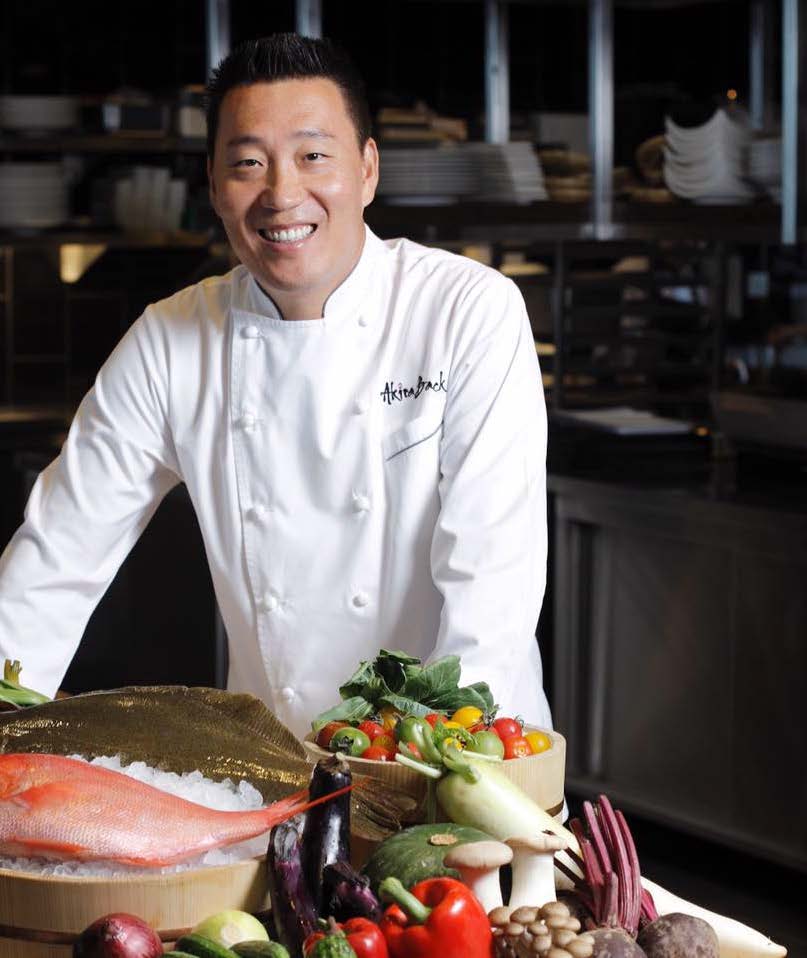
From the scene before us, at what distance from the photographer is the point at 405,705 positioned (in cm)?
142

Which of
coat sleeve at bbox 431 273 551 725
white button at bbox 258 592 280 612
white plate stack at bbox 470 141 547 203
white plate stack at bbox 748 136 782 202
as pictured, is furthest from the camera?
white plate stack at bbox 470 141 547 203

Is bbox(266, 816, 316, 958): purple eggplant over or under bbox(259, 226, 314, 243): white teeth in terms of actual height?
under

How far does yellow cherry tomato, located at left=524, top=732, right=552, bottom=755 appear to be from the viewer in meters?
1.38

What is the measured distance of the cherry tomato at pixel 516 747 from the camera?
135cm

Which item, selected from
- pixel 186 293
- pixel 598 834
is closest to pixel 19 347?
pixel 186 293

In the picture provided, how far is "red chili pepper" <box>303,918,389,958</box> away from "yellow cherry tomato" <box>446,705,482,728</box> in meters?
0.31

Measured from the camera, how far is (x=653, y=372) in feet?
14.0

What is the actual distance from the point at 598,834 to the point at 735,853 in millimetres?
2874

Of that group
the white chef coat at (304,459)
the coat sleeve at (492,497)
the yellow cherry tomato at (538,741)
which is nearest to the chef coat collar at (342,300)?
the white chef coat at (304,459)

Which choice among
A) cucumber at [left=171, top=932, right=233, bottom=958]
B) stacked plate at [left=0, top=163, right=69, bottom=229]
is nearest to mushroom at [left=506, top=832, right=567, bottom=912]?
cucumber at [left=171, top=932, right=233, bottom=958]

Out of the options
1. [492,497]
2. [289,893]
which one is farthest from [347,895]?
[492,497]

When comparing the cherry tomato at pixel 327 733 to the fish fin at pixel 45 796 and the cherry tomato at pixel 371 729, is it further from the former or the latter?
the fish fin at pixel 45 796

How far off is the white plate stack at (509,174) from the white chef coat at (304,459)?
2292 mm

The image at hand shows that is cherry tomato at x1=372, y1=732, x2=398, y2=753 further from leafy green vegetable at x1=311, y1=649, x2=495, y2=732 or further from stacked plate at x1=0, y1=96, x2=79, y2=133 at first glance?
stacked plate at x1=0, y1=96, x2=79, y2=133
